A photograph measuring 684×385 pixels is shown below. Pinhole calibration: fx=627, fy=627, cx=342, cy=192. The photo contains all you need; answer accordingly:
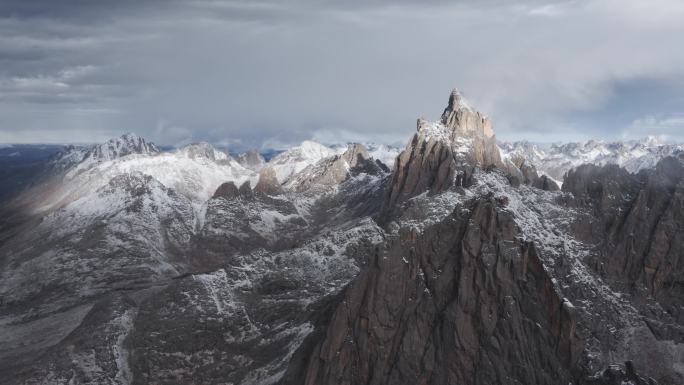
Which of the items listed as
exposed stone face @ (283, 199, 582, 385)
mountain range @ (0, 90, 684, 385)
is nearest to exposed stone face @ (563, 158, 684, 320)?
mountain range @ (0, 90, 684, 385)

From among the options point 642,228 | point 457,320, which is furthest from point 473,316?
point 642,228

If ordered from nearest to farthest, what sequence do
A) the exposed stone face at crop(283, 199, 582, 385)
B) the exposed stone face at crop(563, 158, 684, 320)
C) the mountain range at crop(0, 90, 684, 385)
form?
the exposed stone face at crop(283, 199, 582, 385), the mountain range at crop(0, 90, 684, 385), the exposed stone face at crop(563, 158, 684, 320)

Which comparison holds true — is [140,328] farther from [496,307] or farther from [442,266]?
[496,307]

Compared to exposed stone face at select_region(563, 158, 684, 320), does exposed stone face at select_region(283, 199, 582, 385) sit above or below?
below

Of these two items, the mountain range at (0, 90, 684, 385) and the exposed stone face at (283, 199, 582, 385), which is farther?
the mountain range at (0, 90, 684, 385)

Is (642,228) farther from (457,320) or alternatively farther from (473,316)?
(457,320)

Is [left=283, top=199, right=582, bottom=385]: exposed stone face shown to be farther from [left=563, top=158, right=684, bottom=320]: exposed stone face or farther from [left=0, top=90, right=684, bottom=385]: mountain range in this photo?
[left=563, top=158, right=684, bottom=320]: exposed stone face

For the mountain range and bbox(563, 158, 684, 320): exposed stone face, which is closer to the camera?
the mountain range

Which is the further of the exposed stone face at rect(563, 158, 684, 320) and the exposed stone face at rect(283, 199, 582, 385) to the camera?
the exposed stone face at rect(563, 158, 684, 320)

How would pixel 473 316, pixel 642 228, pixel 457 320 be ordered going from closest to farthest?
pixel 457 320
pixel 473 316
pixel 642 228

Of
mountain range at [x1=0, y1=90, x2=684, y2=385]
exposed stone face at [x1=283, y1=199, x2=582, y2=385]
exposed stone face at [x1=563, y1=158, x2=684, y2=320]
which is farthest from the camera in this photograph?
exposed stone face at [x1=563, y1=158, x2=684, y2=320]
